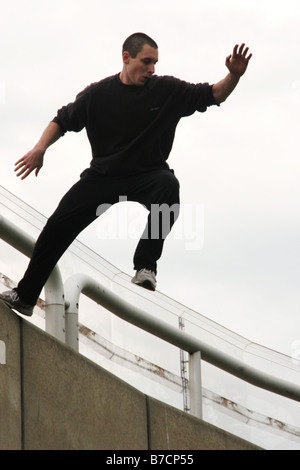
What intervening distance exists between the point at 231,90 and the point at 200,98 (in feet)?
0.61

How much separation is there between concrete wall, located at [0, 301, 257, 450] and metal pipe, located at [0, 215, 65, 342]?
184 mm

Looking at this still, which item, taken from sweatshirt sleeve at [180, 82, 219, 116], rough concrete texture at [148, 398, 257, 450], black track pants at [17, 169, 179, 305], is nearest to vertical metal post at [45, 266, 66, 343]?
black track pants at [17, 169, 179, 305]

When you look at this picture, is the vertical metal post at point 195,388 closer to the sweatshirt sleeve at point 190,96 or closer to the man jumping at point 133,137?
the man jumping at point 133,137

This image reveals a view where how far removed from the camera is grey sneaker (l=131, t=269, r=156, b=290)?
596 cm

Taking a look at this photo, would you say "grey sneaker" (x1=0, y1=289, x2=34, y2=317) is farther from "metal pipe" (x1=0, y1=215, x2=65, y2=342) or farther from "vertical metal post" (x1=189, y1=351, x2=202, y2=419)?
"vertical metal post" (x1=189, y1=351, x2=202, y2=419)

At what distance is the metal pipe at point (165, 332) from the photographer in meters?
5.57

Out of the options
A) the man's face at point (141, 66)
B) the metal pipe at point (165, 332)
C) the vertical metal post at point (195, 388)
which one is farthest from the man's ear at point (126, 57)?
the vertical metal post at point (195, 388)

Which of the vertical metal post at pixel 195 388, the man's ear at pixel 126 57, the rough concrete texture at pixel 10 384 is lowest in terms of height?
the rough concrete texture at pixel 10 384

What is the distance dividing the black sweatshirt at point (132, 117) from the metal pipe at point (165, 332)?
799 millimetres

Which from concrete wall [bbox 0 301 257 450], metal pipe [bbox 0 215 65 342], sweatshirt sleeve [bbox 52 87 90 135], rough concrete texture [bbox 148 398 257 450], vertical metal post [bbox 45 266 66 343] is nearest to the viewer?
concrete wall [bbox 0 301 257 450]

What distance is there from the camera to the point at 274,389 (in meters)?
7.04

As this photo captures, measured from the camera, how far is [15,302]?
537 cm
